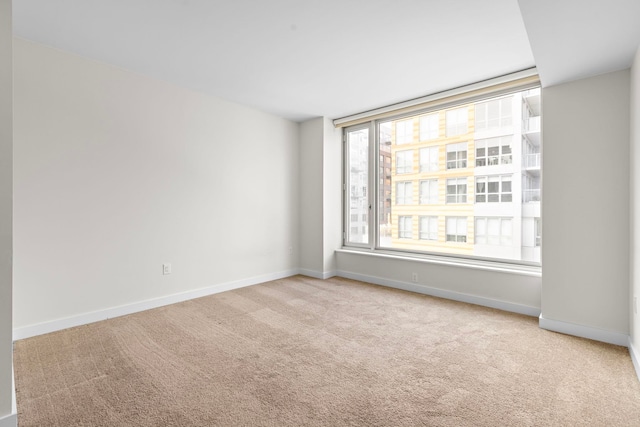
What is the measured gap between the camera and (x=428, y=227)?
→ 4242 mm

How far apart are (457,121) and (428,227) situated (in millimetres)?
1428

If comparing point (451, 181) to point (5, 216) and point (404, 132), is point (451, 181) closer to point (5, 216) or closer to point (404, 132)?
point (404, 132)

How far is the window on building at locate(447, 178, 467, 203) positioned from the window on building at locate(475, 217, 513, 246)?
0.33 metres

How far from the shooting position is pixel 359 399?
181cm

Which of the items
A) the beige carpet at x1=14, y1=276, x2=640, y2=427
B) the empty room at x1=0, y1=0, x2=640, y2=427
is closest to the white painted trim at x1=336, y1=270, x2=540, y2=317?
the empty room at x1=0, y1=0, x2=640, y2=427

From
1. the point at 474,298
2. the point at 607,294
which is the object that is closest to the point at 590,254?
the point at 607,294

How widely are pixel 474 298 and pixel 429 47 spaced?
107 inches

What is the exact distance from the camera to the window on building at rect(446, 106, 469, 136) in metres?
3.88

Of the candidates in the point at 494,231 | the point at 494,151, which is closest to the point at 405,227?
the point at 494,231

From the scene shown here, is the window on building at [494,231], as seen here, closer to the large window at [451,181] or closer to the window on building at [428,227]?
the large window at [451,181]

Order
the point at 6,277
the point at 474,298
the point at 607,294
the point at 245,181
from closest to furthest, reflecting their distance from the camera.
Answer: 1. the point at 6,277
2. the point at 607,294
3. the point at 474,298
4. the point at 245,181

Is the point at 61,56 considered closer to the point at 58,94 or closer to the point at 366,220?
the point at 58,94

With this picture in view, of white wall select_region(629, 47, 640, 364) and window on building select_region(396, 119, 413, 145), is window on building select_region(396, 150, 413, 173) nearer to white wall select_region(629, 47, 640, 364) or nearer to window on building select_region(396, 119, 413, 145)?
window on building select_region(396, 119, 413, 145)

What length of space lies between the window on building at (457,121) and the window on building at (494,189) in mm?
659
